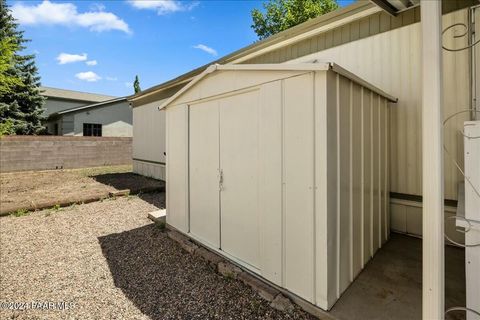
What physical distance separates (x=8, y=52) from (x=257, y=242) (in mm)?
8455

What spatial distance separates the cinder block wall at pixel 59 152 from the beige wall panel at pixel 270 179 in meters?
12.6

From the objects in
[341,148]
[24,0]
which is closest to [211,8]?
[24,0]

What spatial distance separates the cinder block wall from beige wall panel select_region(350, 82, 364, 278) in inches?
527

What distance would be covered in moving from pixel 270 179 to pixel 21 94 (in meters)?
18.6

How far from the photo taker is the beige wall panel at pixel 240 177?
2.73m

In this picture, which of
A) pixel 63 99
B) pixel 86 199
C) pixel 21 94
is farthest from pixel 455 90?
pixel 63 99

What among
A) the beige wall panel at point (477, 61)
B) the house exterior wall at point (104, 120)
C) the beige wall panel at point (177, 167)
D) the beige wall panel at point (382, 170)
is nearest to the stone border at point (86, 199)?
the beige wall panel at point (177, 167)

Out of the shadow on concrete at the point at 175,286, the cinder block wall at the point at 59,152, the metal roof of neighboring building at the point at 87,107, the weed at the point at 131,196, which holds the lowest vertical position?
the shadow on concrete at the point at 175,286

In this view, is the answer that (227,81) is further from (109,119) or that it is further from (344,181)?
(109,119)

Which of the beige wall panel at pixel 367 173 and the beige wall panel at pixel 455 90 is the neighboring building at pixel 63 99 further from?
the beige wall panel at pixel 455 90

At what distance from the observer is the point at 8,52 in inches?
267

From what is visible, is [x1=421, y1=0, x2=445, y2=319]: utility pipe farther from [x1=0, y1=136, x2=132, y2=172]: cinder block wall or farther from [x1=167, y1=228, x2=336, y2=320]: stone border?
[x1=0, y1=136, x2=132, y2=172]: cinder block wall

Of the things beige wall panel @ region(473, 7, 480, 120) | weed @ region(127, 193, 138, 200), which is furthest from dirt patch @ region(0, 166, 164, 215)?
beige wall panel @ region(473, 7, 480, 120)

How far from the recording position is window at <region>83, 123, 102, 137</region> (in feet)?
54.4
